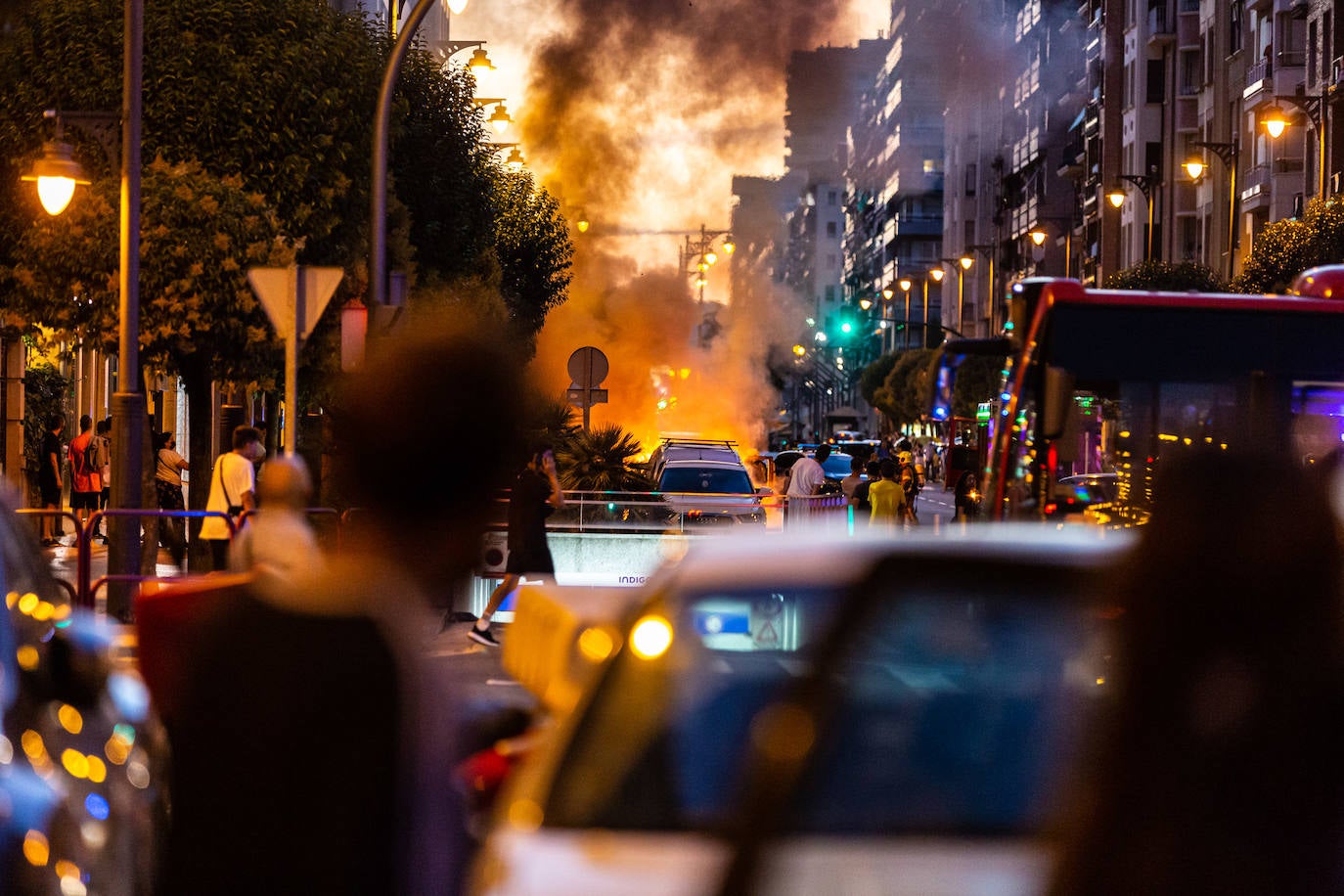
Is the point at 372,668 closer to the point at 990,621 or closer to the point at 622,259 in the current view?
the point at 990,621

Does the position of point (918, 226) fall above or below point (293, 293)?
above

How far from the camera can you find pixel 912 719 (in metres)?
3.92

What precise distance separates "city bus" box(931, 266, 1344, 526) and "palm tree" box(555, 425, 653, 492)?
13360mm

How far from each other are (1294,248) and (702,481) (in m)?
22.0

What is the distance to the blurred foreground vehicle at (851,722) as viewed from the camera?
124 inches

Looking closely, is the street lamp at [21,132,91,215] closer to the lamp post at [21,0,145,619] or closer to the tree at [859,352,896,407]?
the lamp post at [21,0,145,619]

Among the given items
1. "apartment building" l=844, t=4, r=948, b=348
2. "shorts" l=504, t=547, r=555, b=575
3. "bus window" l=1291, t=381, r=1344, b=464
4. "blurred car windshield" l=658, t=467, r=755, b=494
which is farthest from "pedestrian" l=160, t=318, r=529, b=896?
"apartment building" l=844, t=4, r=948, b=348

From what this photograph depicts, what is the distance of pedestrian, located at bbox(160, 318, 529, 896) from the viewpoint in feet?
10.0

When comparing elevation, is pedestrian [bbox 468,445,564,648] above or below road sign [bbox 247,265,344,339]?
below

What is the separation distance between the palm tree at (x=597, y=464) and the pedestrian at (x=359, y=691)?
23786 millimetres

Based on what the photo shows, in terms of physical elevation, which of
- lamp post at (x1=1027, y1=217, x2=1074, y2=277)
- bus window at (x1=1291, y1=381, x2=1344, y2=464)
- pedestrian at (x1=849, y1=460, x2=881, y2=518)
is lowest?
pedestrian at (x1=849, y1=460, x2=881, y2=518)

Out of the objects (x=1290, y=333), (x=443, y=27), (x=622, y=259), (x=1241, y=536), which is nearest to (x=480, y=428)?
(x=1241, y=536)

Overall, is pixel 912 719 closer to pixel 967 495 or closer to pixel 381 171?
pixel 381 171

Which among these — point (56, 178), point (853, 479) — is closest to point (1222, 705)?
point (56, 178)
